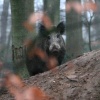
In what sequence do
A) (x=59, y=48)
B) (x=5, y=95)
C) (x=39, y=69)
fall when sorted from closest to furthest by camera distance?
(x=5, y=95) < (x=59, y=48) < (x=39, y=69)

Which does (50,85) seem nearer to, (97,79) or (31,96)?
(97,79)

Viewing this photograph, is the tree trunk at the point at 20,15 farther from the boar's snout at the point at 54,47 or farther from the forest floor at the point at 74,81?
the boar's snout at the point at 54,47

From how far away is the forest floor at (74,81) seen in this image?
13.0ft

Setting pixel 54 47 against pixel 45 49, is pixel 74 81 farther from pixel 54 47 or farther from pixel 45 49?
pixel 45 49

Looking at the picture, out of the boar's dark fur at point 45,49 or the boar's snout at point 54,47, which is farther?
the boar's dark fur at point 45,49

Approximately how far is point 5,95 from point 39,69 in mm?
2848

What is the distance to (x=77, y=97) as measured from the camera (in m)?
3.93

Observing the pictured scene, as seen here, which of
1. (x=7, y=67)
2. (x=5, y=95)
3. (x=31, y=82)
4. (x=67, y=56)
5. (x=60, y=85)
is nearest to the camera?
(x=7, y=67)

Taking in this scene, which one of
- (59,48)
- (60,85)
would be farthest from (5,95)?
(59,48)

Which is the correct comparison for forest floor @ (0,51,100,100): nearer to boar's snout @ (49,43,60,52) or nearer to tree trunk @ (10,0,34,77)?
tree trunk @ (10,0,34,77)

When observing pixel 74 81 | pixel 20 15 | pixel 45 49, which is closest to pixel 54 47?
pixel 45 49

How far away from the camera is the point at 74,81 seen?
435cm

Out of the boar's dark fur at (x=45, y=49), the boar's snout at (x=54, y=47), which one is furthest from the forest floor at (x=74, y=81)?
the boar's dark fur at (x=45, y=49)

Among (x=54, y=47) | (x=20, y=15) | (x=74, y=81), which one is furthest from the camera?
(x=54, y=47)
